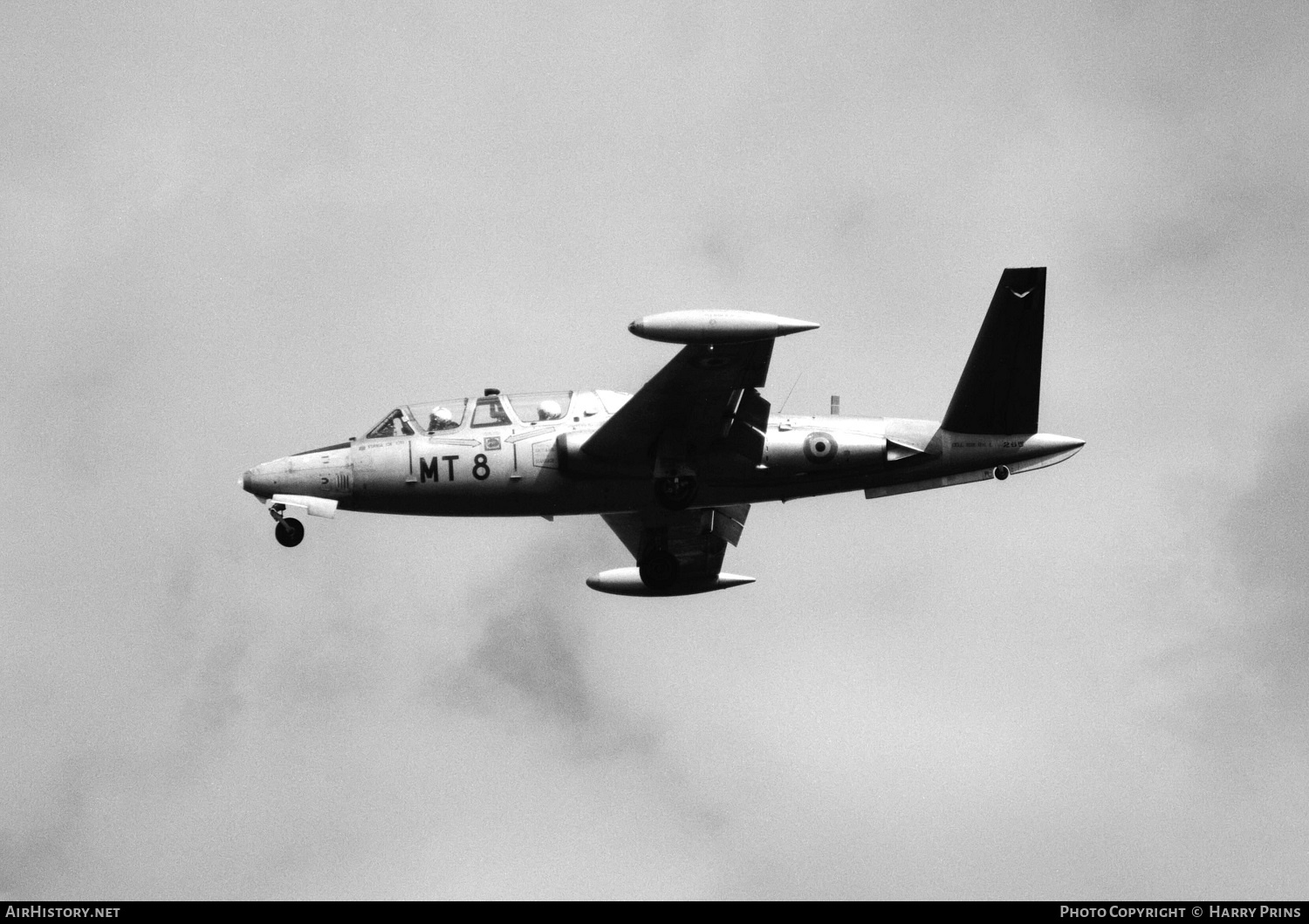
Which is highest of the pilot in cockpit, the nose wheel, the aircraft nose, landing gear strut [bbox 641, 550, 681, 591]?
the pilot in cockpit

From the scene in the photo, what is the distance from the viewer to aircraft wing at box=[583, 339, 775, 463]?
141 ft

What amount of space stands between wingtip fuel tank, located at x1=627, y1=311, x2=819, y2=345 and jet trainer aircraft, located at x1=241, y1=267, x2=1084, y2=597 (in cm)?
286

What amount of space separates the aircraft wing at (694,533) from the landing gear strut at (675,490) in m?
5.20

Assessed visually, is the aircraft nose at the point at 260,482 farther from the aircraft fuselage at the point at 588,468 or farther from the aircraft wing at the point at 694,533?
the aircraft wing at the point at 694,533

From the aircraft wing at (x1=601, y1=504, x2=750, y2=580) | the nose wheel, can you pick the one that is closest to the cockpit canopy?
the nose wheel

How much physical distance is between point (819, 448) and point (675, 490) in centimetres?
327

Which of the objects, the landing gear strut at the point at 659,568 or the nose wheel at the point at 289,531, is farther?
the landing gear strut at the point at 659,568

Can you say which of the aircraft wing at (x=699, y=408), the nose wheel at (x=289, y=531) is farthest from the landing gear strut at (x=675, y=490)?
the nose wheel at (x=289, y=531)

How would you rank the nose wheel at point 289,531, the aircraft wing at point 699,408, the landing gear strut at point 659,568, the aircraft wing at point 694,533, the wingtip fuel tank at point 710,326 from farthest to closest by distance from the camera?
the aircraft wing at point 694,533
the landing gear strut at point 659,568
the nose wheel at point 289,531
the aircraft wing at point 699,408
the wingtip fuel tank at point 710,326

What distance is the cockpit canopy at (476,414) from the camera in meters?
46.4

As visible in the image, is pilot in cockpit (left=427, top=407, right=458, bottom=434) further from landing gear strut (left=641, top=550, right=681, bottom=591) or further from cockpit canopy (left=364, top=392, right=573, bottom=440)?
landing gear strut (left=641, top=550, right=681, bottom=591)
